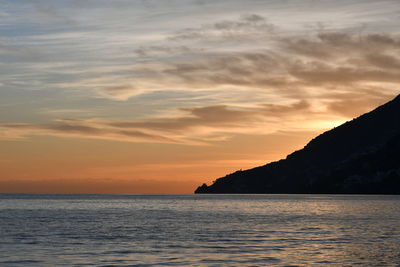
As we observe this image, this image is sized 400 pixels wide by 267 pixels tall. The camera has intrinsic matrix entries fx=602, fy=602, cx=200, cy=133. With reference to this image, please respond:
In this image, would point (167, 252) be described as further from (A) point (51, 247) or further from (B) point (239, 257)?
(A) point (51, 247)

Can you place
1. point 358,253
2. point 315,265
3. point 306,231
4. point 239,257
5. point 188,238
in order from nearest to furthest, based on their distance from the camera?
point 315,265 < point 239,257 < point 358,253 < point 188,238 < point 306,231

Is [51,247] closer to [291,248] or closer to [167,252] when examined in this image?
[167,252]

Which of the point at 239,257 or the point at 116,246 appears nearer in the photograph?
the point at 239,257

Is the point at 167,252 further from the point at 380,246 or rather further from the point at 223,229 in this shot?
the point at 223,229

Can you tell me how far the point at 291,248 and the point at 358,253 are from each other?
280 inches

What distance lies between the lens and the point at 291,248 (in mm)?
63938

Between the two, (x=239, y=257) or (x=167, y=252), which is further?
(x=167, y=252)

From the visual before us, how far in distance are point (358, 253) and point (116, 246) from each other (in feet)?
84.3

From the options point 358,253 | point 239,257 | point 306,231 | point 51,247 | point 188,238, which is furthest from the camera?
point 306,231

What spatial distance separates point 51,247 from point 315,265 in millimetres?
29216

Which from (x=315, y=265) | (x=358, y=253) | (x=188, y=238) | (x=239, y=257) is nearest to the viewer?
(x=315, y=265)

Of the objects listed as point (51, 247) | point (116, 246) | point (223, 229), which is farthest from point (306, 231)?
point (51, 247)

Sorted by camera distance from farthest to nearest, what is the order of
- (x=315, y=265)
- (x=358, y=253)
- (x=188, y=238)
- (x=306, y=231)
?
(x=306, y=231) < (x=188, y=238) < (x=358, y=253) < (x=315, y=265)

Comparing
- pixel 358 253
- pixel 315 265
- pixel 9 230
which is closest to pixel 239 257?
pixel 315 265
